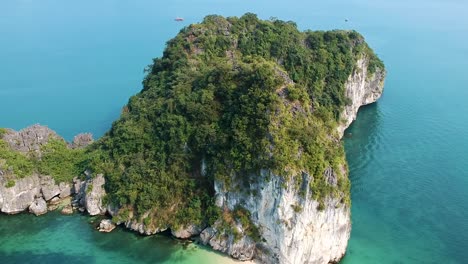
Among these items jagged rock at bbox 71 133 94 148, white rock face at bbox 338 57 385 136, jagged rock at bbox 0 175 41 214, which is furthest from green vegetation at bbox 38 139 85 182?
white rock face at bbox 338 57 385 136

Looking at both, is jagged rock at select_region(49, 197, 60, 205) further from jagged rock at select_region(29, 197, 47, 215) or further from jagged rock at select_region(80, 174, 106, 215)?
jagged rock at select_region(80, 174, 106, 215)

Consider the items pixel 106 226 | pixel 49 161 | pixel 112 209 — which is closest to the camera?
pixel 106 226

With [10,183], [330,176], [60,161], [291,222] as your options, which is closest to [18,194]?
[10,183]

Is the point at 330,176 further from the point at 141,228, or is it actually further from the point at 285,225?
the point at 141,228

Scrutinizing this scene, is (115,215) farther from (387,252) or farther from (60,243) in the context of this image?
(387,252)

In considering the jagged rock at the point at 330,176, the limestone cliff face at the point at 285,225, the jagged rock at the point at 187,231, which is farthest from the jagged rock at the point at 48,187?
the jagged rock at the point at 330,176

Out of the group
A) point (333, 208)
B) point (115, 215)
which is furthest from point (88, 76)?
point (333, 208)
